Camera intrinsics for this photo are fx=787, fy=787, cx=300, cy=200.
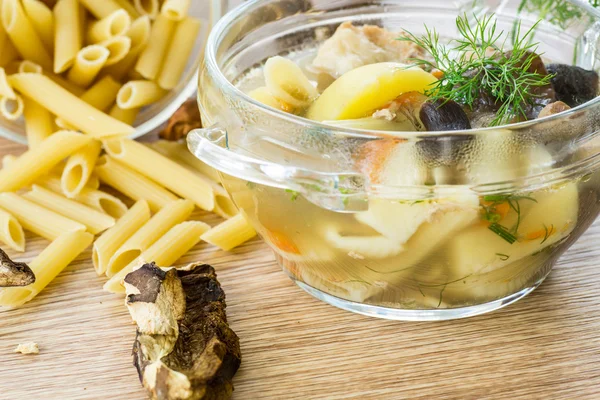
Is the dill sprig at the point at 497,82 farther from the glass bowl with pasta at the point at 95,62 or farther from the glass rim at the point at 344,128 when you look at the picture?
the glass bowl with pasta at the point at 95,62

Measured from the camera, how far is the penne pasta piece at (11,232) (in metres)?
1.66

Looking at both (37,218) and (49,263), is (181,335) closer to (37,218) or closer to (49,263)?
(49,263)

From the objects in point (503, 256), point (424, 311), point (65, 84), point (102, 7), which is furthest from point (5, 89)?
point (503, 256)

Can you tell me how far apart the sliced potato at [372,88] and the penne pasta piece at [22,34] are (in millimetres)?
1012

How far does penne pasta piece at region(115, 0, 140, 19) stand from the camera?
211 cm

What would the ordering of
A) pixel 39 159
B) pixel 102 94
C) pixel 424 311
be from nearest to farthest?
pixel 424 311
pixel 39 159
pixel 102 94

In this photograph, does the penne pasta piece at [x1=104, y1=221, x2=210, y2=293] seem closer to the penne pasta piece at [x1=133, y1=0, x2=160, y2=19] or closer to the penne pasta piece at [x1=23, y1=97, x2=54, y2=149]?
the penne pasta piece at [x1=23, y1=97, x2=54, y2=149]

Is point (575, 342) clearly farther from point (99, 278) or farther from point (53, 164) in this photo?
point (53, 164)

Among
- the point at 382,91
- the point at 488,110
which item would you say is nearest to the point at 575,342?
the point at 488,110

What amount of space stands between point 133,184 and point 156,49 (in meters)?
0.43

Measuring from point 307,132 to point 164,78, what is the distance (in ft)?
3.20

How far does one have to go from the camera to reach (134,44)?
2.07m

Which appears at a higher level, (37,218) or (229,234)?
(229,234)

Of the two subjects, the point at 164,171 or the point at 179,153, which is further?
the point at 179,153
